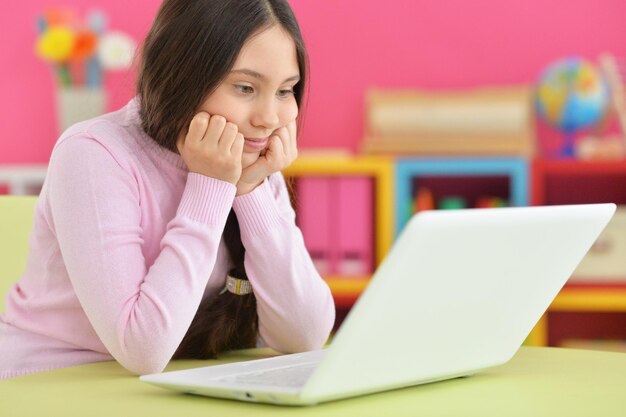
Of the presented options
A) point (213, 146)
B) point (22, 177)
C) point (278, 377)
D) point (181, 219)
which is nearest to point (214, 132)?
point (213, 146)

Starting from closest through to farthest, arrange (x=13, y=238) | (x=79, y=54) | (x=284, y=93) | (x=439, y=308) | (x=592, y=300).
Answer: (x=439, y=308), (x=284, y=93), (x=13, y=238), (x=592, y=300), (x=79, y=54)

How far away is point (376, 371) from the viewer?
2.71 ft

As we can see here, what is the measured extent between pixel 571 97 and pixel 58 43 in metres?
1.59

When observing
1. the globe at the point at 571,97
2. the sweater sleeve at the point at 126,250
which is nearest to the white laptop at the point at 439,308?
the sweater sleeve at the point at 126,250

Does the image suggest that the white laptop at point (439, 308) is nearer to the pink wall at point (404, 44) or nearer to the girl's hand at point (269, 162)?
the girl's hand at point (269, 162)

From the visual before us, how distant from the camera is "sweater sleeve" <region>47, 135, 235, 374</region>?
1.12m

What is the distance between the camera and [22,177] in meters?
3.14

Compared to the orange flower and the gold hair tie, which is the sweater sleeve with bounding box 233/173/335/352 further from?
the orange flower

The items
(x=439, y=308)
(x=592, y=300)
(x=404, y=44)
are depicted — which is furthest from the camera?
(x=404, y=44)

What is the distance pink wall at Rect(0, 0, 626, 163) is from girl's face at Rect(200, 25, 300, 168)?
2.11 metres

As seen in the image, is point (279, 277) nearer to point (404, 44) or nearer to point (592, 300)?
point (592, 300)

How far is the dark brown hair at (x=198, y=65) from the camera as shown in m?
1.22

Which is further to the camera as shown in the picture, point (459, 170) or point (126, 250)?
point (459, 170)

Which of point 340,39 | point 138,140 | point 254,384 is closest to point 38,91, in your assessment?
point 340,39
